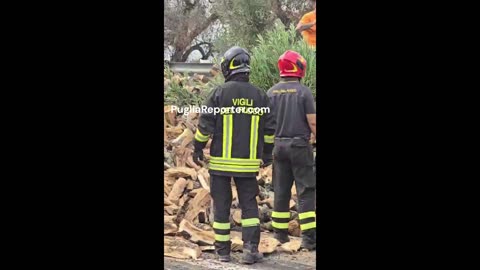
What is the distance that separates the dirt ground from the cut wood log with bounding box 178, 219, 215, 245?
0.10 meters

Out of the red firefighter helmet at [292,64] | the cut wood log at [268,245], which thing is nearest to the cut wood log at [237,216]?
the cut wood log at [268,245]

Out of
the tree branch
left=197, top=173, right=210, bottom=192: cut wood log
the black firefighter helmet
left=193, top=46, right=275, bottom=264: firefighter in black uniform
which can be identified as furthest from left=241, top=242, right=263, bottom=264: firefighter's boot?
the tree branch

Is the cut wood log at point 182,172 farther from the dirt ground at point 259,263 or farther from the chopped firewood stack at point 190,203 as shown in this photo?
the dirt ground at point 259,263

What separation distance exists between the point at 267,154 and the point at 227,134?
334mm

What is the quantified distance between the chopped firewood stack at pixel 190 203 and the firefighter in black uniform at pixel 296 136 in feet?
0.43

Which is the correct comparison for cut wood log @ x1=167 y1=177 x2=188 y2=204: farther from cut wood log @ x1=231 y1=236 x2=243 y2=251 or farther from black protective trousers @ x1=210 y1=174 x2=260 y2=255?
cut wood log @ x1=231 y1=236 x2=243 y2=251

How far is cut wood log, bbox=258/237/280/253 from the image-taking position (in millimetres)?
6828

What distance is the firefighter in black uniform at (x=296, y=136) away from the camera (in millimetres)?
6703

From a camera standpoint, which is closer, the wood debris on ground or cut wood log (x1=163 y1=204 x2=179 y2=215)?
the wood debris on ground

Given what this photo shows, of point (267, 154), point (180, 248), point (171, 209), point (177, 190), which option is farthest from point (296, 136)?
point (180, 248)

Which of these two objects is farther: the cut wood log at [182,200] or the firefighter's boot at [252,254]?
the cut wood log at [182,200]

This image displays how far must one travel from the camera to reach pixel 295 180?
6.77 meters

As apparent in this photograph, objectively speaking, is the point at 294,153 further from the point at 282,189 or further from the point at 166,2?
the point at 166,2

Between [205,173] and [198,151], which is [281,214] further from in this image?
[198,151]
